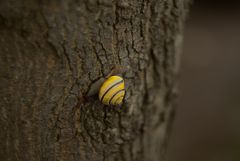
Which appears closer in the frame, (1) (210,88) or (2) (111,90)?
(2) (111,90)

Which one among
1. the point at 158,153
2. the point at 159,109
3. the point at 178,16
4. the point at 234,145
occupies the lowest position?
the point at 234,145

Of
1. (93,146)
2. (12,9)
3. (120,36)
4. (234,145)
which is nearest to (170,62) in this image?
(120,36)

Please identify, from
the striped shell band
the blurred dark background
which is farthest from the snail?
the blurred dark background

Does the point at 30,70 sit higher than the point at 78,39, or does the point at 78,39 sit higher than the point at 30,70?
the point at 78,39

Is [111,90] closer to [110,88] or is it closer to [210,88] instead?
[110,88]

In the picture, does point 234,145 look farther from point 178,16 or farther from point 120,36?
point 120,36

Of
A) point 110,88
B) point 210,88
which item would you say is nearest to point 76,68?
point 110,88

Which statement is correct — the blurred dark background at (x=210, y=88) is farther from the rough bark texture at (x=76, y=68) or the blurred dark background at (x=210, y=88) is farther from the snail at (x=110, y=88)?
the snail at (x=110, y=88)

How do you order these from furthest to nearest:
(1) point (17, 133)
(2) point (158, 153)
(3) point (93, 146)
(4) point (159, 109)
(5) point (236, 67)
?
(5) point (236, 67)
(2) point (158, 153)
(4) point (159, 109)
(3) point (93, 146)
(1) point (17, 133)
